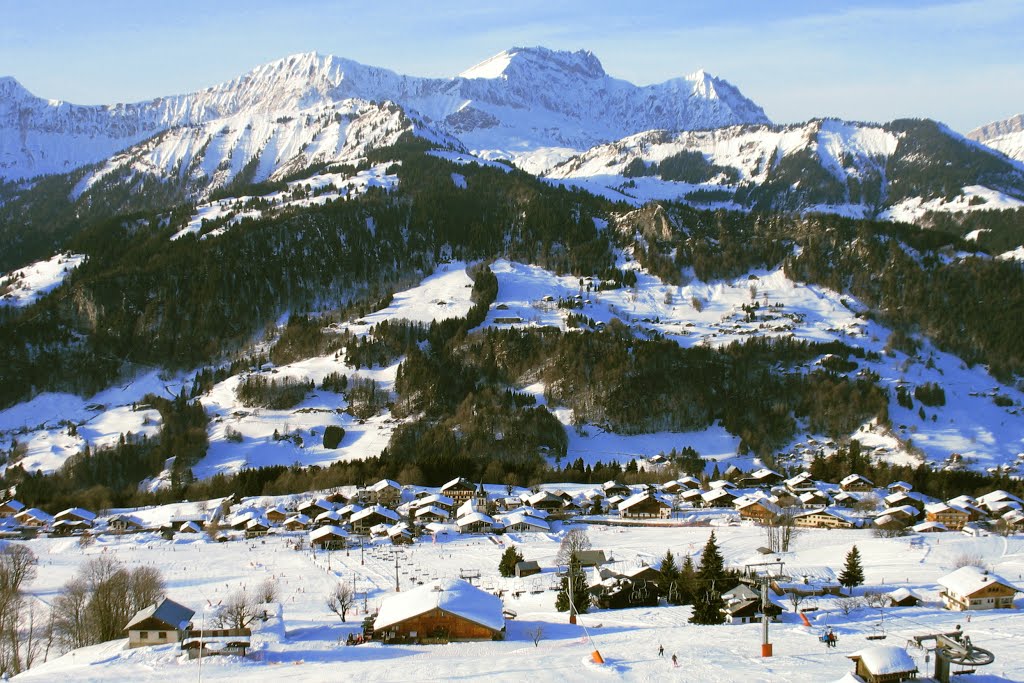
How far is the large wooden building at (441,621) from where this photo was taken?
1800 inches

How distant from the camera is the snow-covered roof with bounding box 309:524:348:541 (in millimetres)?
80812

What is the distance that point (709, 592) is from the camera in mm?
50219

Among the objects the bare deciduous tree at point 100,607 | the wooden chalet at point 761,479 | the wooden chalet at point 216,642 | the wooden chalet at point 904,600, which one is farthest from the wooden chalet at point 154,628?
the wooden chalet at point 761,479

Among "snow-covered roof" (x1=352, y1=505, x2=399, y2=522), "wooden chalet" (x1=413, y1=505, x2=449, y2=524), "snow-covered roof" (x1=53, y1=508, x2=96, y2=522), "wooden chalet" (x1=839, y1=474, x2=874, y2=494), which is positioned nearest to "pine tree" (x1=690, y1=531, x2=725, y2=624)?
"snow-covered roof" (x1=352, y1=505, x2=399, y2=522)

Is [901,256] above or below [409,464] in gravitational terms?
above

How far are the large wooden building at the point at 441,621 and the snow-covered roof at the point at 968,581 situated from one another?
23.2m

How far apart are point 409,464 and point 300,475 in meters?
11.9

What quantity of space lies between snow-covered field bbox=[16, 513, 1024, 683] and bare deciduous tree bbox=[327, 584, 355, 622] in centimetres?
65

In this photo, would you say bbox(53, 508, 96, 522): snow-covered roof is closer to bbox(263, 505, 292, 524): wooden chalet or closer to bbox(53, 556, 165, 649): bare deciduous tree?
bbox(263, 505, 292, 524): wooden chalet

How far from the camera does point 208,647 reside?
41.8 m

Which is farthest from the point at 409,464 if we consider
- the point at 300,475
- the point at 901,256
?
the point at 901,256

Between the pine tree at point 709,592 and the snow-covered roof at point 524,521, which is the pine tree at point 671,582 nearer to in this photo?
the pine tree at point 709,592

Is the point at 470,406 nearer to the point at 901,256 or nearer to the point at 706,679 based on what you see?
the point at 901,256

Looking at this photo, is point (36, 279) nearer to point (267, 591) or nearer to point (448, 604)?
point (267, 591)
